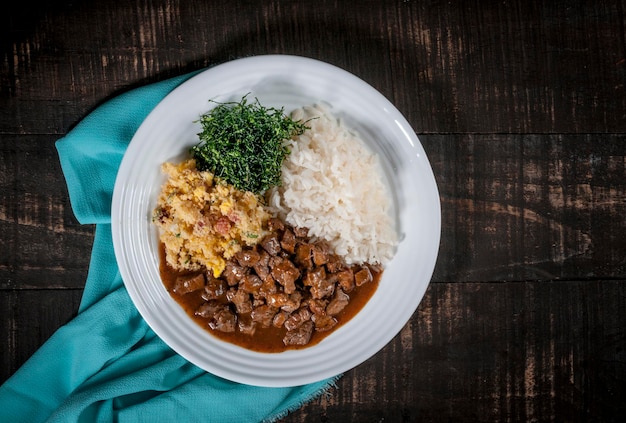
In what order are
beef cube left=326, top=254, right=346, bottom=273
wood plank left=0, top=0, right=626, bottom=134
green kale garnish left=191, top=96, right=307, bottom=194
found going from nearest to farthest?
green kale garnish left=191, top=96, right=307, bottom=194 → beef cube left=326, top=254, right=346, bottom=273 → wood plank left=0, top=0, right=626, bottom=134

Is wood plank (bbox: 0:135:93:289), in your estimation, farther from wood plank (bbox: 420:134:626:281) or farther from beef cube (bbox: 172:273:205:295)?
wood plank (bbox: 420:134:626:281)

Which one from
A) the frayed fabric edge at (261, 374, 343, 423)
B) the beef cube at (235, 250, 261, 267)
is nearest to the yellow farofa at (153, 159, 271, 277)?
the beef cube at (235, 250, 261, 267)

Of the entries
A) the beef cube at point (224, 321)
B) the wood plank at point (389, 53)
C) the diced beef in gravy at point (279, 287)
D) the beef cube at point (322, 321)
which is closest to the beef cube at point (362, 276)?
the diced beef in gravy at point (279, 287)

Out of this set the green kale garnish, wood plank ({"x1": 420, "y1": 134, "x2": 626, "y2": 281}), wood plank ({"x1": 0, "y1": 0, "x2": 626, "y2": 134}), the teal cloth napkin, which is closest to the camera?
the green kale garnish

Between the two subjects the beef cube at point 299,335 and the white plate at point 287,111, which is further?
the beef cube at point 299,335

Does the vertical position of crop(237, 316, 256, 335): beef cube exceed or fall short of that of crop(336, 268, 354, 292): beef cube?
it falls short

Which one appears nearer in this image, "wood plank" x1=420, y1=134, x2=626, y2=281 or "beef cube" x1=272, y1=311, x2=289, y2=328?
"beef cube" x1=272, y1=311, x2=289, y2=328

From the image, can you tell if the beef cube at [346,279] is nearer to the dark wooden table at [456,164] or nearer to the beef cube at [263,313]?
the beef cube at [263,313]

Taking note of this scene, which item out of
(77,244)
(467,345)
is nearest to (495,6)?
(467,345)
